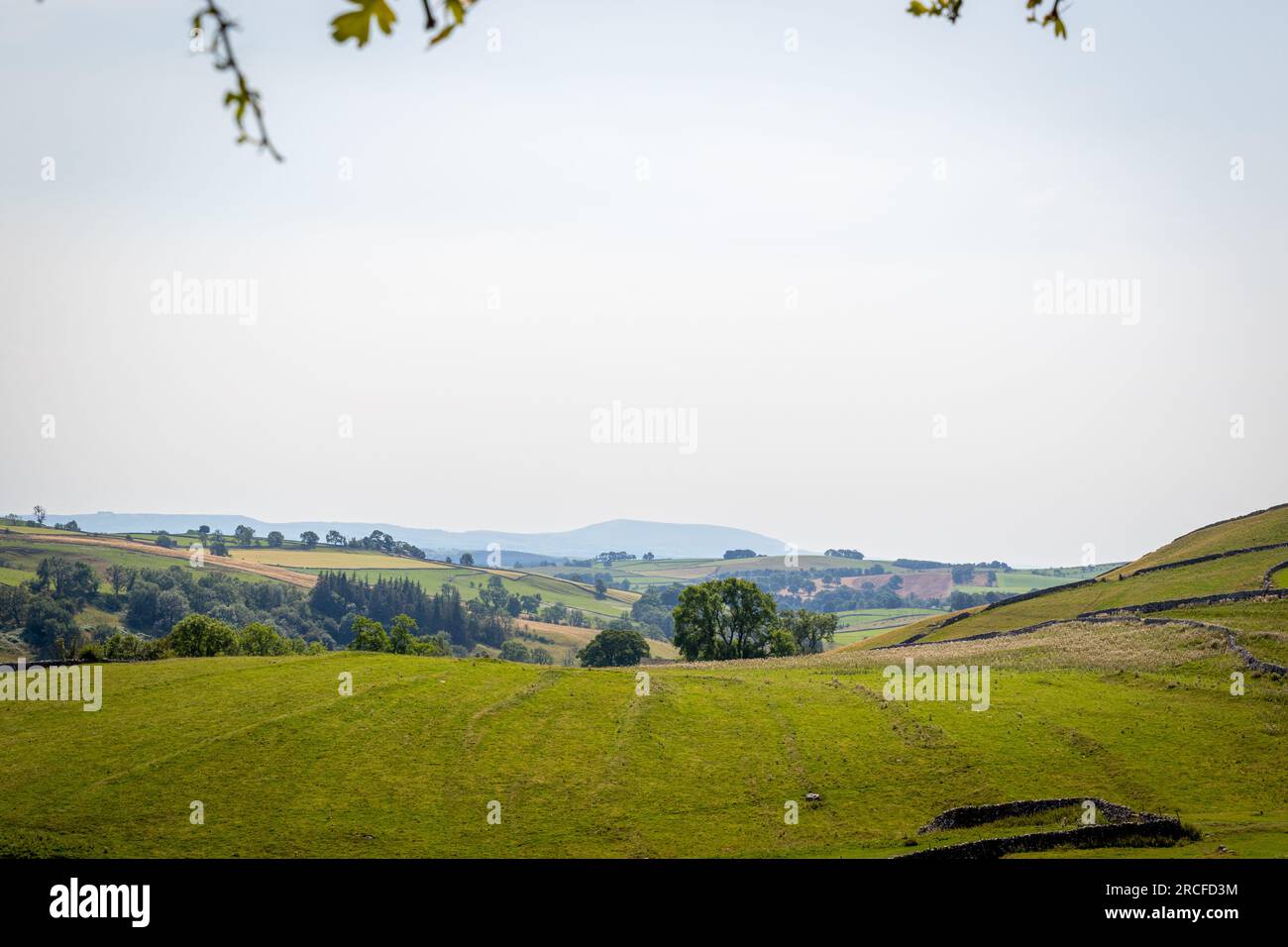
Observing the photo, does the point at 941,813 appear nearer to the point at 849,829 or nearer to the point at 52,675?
the point at 849,829

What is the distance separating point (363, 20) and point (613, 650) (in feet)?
354

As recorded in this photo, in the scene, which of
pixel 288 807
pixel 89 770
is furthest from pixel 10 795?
pixel 288 807

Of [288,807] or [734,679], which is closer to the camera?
[288,807]

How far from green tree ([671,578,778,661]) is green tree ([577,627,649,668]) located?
14379 millimetres

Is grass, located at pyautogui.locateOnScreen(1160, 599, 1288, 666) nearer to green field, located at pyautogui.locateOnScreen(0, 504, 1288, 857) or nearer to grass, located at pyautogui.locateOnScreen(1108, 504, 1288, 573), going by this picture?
green field, located at pyautogui.locateOnScreen(0, 504, 1288, 857)

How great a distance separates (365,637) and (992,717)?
63.7 meters

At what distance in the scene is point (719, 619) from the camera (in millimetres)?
95500

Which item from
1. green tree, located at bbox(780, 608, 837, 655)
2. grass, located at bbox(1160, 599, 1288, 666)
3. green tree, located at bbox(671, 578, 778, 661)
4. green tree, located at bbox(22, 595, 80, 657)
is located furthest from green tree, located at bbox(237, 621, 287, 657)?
grass, located at bbox(1160, 599, 1288, 666)

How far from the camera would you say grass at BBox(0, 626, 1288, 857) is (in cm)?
3953

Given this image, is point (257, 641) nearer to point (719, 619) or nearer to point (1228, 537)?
point (719, 619)

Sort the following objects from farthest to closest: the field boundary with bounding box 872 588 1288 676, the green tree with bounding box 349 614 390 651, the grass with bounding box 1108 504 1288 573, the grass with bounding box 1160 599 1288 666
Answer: the grass with bounding box 1108 504 1288 573 → the green tree with bounding box 349 614 390 651 → the field boundary with bounding box 872 588 1288 676 → the grass with bounding box 1160 599 1288 666
